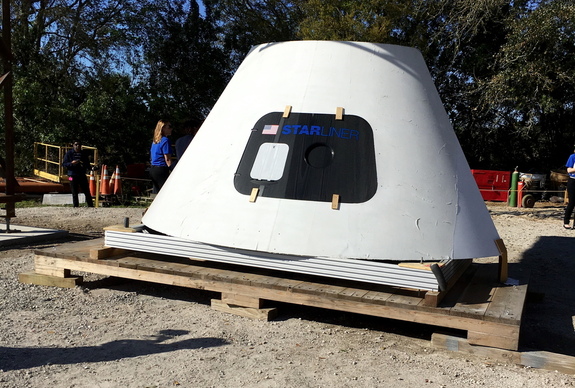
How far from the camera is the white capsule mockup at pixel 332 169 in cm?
461

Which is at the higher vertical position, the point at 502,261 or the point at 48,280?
the point at 502,261

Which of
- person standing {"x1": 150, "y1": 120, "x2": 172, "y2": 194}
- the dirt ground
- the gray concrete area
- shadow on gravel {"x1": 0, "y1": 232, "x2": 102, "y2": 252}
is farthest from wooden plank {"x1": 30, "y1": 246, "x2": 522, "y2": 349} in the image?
the gray concrete area

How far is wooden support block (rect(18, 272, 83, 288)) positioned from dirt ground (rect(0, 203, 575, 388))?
0.09 metres

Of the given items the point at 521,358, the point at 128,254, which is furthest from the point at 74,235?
the point at 521,358

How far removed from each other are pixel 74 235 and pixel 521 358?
697 cm

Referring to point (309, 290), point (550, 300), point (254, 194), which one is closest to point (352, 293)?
point (309, 290)

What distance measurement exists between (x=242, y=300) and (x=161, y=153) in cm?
332

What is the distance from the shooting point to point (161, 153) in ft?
24.7

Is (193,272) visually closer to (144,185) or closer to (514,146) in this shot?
(144,185)

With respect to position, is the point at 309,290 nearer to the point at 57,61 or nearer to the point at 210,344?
the point at 210,344

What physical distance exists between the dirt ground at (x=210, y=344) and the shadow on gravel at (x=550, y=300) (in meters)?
0.02

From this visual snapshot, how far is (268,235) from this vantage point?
15.5 ft

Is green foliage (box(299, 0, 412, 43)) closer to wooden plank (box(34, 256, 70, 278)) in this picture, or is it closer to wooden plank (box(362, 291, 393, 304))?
wooden plank (box(34, 256, 70, 278))

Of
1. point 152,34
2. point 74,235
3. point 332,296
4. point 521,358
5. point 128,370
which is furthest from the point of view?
point 152,34
